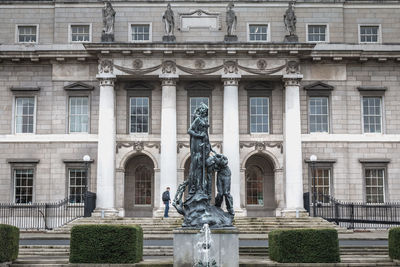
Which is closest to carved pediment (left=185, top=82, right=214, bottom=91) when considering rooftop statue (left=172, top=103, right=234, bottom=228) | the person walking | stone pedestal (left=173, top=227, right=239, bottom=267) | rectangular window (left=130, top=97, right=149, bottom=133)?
rectangular window (left=130, top=97, right=149, bottom=133)

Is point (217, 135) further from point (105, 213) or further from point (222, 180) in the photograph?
point (222, 180)

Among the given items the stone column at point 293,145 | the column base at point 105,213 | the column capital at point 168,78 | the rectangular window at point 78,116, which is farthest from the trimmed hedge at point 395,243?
the rectangular window at point 78,116

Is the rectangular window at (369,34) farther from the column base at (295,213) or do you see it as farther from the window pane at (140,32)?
the window pane at (140,32)

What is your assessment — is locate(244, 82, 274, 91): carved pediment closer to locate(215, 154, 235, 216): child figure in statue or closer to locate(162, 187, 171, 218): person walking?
locate(162, 187, 171, 218): person walking

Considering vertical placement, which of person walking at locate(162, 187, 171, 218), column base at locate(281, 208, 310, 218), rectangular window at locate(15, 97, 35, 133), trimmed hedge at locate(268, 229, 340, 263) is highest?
rectangular window at locate(15, 97, 35, 133)

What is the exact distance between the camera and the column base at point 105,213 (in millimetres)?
33312

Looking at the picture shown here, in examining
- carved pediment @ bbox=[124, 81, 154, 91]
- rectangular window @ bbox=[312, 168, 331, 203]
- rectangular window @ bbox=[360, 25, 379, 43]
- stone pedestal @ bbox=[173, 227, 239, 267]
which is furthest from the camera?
rectangular window @ bbox=[360, 25, 379, 43]

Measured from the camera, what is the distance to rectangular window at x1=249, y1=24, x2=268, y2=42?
37.5 meters

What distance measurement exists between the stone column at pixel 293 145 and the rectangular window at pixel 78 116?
11.8 m

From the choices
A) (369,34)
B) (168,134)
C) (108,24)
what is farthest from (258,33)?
(108,24)

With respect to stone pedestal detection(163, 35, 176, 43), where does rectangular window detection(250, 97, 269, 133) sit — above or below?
below

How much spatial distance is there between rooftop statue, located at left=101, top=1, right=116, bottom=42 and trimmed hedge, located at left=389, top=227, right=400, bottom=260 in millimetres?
20918

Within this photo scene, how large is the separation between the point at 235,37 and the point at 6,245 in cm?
2045

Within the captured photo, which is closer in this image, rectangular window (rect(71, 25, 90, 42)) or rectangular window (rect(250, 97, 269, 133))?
rectangular window (rect(250, 97, 269, 133))
